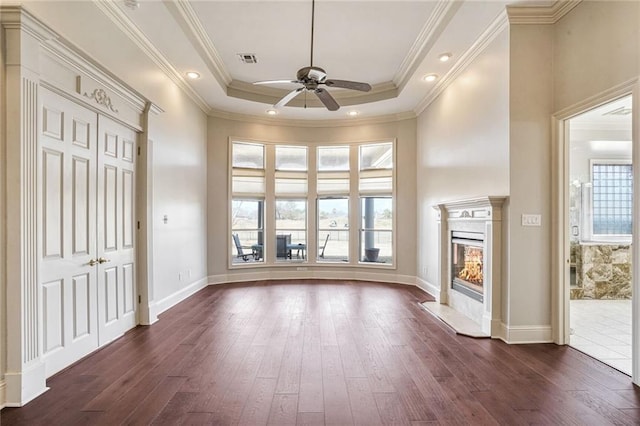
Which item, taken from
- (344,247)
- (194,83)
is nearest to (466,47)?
(194,83)

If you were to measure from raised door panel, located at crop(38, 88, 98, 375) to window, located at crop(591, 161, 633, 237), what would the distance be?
290 inches

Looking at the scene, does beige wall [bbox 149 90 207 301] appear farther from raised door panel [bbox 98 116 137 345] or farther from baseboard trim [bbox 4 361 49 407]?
baseboard trim [bbox 4 361 49 407]

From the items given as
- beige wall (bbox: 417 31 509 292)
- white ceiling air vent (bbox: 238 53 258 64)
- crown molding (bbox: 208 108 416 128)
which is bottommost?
beige wall (bbox: 417 31 509 292)

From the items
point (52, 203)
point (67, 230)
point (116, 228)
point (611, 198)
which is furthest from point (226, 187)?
point (611, 198)

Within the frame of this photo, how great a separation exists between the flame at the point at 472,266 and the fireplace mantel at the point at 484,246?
243mm

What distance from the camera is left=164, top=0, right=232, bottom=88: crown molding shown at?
12.4ft

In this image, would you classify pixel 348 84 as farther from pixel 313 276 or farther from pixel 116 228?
pixel 313 276

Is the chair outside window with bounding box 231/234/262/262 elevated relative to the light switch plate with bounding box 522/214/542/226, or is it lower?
lower

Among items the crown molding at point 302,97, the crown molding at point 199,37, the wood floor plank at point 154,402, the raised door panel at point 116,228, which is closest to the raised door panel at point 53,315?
the raised door panel at point 116,228

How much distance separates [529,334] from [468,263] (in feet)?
3.90

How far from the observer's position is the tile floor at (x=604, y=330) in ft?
10.9

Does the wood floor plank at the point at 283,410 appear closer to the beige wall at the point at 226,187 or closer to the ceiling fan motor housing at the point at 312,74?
the ceiling fan motor housing at the point at 312,74

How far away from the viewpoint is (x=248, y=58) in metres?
5.21

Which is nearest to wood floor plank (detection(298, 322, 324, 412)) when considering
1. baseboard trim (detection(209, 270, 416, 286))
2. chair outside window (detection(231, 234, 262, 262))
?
baseboard trim (detection(209, 270, 416, 286))
